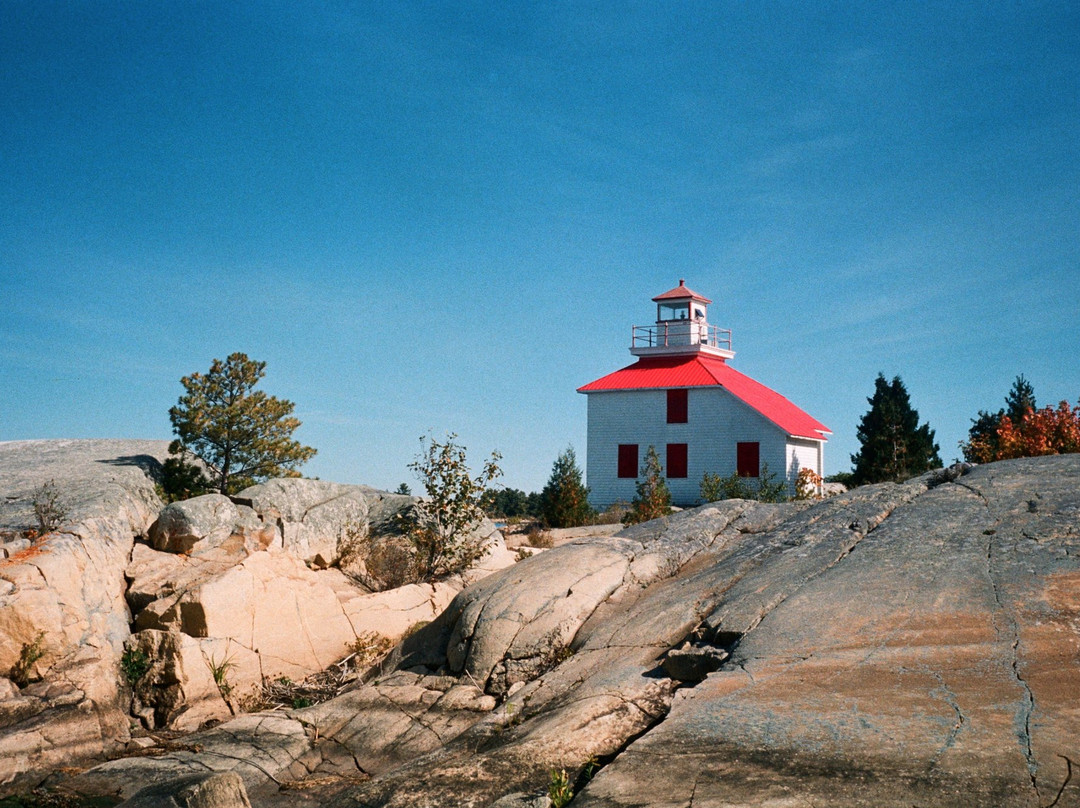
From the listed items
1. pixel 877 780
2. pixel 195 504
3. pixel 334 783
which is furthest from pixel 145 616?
pixel 877 780

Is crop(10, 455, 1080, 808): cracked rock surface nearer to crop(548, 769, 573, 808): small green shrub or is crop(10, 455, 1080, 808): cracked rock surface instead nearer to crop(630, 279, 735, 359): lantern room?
crop(548, 769, 573, 808): small green shrub

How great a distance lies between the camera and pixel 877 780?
220 inches

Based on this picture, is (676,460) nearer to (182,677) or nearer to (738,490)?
(738,490)

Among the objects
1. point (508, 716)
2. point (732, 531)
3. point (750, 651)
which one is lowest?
point (508, 716)

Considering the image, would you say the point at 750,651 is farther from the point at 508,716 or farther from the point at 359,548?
the point at 359,548

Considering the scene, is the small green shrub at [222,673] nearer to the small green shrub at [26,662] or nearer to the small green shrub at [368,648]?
the small green shrub at [368,648]

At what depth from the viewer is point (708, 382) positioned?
3616 cm

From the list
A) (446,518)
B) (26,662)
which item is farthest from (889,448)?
(26,662)

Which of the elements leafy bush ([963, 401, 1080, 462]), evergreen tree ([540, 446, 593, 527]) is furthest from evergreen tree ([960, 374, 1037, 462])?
evergreen tree ([540, 446, 593, 527])

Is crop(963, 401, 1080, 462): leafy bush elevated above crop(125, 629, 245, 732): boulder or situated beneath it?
elevated above

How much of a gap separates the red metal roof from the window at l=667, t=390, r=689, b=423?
0.40m

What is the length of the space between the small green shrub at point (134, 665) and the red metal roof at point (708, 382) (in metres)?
26.5

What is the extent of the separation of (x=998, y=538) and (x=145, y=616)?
11633 millimetres

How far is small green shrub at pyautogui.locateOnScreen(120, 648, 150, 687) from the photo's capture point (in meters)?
12.7
